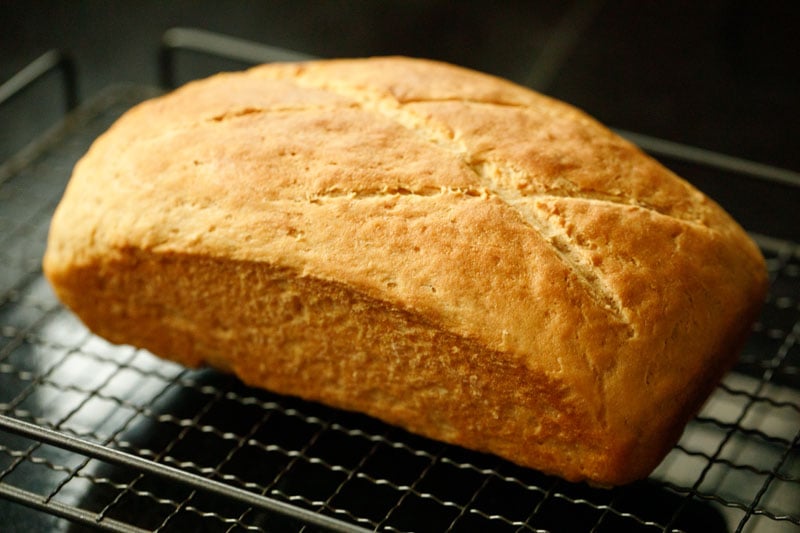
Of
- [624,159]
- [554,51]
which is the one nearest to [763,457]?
[624,159]

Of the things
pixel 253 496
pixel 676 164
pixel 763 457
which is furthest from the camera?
pixel 676 164

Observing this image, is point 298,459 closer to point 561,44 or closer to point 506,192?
point 506,192

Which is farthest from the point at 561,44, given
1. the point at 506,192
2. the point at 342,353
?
the point at 342,353

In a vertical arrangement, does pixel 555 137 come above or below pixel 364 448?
above

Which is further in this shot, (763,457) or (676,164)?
(676,164)

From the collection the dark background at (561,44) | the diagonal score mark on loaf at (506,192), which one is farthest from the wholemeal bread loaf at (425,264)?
the dark background at (561,44)

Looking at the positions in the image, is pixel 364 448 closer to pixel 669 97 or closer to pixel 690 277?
pixel 690 277

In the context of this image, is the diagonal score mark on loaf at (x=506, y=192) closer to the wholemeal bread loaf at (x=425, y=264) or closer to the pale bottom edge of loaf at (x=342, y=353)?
the wholemeal bread loaf at (x=425, y=264)

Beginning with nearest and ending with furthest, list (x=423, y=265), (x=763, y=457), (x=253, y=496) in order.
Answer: (x=253, y=496), (x=423, y=265), (x=763, y=457)
